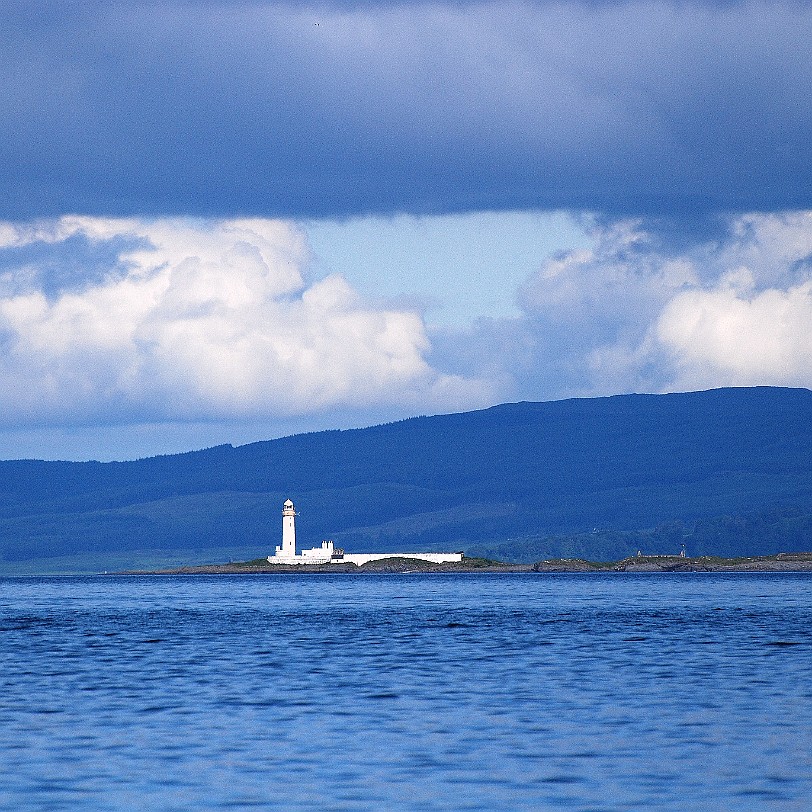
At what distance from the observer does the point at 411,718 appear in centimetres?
4203

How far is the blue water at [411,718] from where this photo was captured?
3153 centimetres

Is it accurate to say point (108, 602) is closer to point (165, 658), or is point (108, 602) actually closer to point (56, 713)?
point (165, 658)

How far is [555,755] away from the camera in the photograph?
117ft

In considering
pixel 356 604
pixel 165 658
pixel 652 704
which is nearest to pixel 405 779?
pixel 652 704

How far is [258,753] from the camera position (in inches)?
1427

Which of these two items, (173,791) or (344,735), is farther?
(344,735)

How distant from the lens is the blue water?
31.5 metres

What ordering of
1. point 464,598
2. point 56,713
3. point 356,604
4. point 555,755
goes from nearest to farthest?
point 555,755
point 56,713
point 356,604
point 464,598

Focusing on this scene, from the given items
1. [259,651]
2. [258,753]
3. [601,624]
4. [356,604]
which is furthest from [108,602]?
[258,753]

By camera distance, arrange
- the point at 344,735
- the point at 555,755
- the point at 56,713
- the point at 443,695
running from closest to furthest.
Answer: the point at 555,755, the point at 344,735, the point at 56,713, the point at 443,695

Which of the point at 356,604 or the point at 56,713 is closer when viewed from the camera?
the point at 56,713

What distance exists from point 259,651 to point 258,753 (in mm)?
30305

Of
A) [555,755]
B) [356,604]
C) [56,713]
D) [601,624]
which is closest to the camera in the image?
[555,755]

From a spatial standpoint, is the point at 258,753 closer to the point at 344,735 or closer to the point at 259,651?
the point at 344,735
